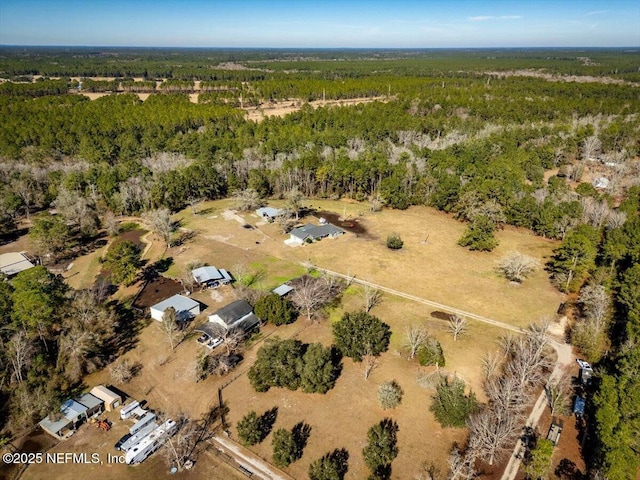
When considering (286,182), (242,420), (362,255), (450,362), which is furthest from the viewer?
(286,182)

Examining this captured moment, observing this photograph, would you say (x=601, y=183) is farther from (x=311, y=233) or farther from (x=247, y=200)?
(x=247, y=200)

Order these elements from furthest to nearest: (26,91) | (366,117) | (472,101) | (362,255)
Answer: (26,91) < (472,101) < (366,117) < (362,255)

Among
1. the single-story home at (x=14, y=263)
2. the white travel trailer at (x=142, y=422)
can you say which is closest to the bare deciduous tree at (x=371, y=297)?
the white travel trailer at (x=142, y=422)

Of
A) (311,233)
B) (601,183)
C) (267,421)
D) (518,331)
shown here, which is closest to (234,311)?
(267,421)

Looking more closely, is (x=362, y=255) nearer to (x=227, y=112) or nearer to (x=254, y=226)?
(x=254, y=226)

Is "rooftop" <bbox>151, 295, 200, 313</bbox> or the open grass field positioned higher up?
"rooftop" <bbox>151, 295, 200, 313</bbox>

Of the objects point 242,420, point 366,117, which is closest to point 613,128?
point 366,117

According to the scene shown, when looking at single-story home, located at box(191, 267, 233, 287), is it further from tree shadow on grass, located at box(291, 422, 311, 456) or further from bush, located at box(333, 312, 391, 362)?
tree shadow on grass, located at box(291, 422, 311, 456)

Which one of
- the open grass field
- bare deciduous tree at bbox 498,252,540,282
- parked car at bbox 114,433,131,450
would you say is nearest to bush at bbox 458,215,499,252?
the open grass field
